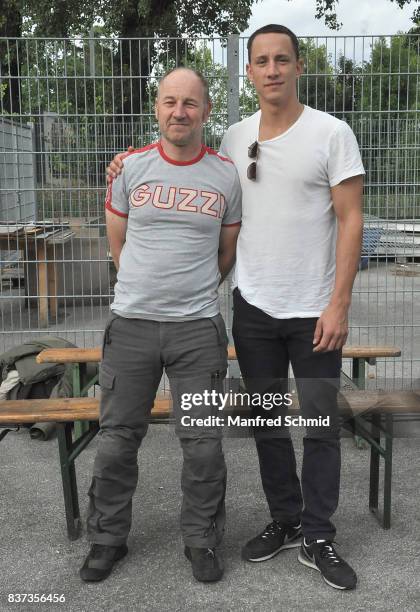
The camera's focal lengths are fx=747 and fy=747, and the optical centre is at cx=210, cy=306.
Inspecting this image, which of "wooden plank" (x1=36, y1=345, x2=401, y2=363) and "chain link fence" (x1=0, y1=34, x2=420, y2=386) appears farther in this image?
"chain link fence" (x1=0, y1=34, x2=420, y2=386)

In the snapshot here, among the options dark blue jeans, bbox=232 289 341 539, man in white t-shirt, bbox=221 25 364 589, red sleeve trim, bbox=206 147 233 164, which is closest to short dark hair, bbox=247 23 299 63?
man in white t-shirt, bbox=221 25 364 589

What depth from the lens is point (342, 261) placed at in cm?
283

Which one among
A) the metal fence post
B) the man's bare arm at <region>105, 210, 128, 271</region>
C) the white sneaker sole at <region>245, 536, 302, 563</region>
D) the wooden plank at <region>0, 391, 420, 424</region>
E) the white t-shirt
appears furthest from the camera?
the metal fence post

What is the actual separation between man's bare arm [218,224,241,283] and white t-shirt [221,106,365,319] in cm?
6

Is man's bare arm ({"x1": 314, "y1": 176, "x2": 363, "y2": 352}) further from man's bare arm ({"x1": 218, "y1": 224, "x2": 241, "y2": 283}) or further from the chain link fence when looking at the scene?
the chain link fence

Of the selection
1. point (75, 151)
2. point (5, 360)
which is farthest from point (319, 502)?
point (75, 151)

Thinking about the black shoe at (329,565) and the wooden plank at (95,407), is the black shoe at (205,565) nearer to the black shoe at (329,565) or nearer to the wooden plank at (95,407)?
the black shoe at (329,565)

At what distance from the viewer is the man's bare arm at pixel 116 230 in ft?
9.93

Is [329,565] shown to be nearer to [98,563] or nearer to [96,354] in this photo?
[98,563]

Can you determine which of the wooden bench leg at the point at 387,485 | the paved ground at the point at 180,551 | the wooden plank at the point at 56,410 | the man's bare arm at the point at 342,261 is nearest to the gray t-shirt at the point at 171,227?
the man's bare arm at the point at 342,261

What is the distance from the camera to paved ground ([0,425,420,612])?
2.92 m

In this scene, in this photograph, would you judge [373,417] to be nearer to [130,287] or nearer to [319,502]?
[319,502]

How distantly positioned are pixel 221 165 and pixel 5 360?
2787 millimetres

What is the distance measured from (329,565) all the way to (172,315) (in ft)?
3.95
